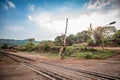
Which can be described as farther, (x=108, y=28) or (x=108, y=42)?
(x=108, y=28)

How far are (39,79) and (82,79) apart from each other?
3.22 m

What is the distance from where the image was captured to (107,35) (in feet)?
116

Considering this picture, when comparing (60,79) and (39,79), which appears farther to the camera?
(39,79)

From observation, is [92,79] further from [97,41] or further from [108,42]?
[97,41]

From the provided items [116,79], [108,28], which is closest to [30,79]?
[116,79]

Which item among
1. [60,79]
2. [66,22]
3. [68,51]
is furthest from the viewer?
[68,51]

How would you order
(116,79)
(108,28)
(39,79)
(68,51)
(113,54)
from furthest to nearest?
(108,28)
(68,51)
(113,54)
(39,79)
(116,79)

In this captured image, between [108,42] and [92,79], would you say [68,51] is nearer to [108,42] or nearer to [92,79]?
[108,42]

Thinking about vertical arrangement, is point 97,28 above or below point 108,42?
above

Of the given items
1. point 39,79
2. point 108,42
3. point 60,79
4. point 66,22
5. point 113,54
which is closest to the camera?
point 60,79

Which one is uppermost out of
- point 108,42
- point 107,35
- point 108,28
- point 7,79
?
point 108,28

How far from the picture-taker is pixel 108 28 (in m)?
36.4

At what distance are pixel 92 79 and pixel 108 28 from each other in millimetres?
33003

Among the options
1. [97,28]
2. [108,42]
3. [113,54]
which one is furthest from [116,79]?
[108,42]
